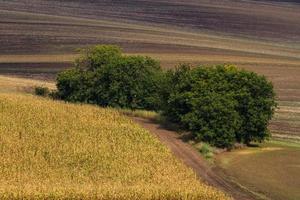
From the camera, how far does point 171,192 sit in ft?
137

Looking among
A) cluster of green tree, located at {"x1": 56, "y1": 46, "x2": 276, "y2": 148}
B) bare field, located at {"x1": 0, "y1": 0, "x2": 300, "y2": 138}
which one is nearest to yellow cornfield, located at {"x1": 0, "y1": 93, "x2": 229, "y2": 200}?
cluster of green tree, located at {"x1": 56, "y1": 46, "x2": 276, "y2": 148}

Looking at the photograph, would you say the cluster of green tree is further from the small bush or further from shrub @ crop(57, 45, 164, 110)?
the small bush

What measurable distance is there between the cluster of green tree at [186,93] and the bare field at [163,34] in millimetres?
10173

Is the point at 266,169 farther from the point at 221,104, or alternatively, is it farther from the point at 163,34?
the point at 163,34

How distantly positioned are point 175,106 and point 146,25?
271 ft

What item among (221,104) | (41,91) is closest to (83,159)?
(221,104)

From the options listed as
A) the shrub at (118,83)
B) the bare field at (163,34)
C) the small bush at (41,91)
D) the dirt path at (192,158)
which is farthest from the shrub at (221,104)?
the small bush at (41,91)

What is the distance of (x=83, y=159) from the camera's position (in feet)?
162

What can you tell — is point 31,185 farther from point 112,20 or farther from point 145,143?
point 112,20

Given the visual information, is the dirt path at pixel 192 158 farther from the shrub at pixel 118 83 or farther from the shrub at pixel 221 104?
the shrub at pixel 118 83

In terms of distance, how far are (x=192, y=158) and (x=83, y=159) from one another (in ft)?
30.3

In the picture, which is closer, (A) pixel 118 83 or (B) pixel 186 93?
(B) pixel 186 93

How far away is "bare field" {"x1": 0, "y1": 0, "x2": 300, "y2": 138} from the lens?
10756 cm

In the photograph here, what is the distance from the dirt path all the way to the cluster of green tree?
1756 mm
